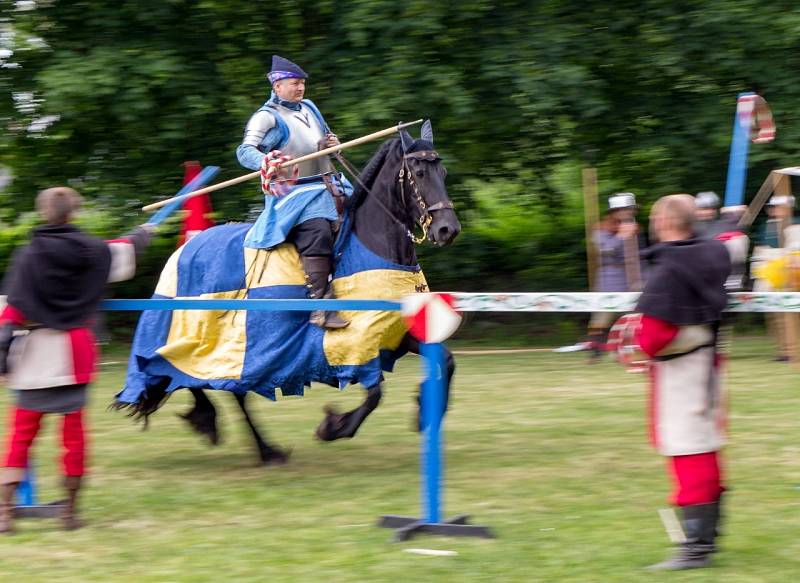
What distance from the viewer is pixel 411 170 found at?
7.12 m

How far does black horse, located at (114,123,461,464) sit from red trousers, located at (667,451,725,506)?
2204 mm

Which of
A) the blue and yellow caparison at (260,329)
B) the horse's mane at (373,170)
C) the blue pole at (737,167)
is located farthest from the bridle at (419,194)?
the blue pole at (737,167)

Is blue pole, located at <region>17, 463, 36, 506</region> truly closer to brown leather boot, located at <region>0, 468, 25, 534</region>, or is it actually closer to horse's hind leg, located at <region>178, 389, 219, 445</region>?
brown leather boot, located at <region>0, 468, 25, 534</region>

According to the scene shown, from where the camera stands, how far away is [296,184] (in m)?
7.47

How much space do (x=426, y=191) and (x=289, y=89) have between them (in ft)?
3.76

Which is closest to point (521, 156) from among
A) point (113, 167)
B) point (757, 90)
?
point (757, 90)

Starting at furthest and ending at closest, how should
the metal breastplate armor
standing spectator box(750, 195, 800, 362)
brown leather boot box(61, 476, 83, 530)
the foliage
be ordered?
the foliage
standing spectator box(750, 195, 800, 362)
the metal breastplate armor
brown leather boot box(61, 476, 83, 530)

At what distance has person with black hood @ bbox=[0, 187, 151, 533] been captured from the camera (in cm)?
578

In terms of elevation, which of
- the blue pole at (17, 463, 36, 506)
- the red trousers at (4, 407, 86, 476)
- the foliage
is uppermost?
the foliage

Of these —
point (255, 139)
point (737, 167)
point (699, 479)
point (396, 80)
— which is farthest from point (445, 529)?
point (396, 80)

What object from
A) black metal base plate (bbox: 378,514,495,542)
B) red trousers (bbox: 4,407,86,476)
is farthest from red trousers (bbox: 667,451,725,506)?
red trousers (bbox: 4,407,86,476)

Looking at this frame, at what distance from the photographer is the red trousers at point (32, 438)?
19.2 feet

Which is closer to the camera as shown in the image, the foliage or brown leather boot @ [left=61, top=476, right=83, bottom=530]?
brown leather boot @ [left=61, top=476, right=83, bottom=530]

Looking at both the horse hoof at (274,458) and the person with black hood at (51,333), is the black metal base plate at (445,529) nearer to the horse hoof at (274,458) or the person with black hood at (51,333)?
the person with black hood at (51,333)
